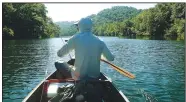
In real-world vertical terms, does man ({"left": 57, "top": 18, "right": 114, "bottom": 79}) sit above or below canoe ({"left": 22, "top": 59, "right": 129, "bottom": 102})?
above

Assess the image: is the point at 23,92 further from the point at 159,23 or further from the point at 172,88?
the point at 159,23

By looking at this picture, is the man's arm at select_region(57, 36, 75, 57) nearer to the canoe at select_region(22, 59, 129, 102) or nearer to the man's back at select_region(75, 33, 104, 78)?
the man's back at select_region(75, 33, 104, 78)

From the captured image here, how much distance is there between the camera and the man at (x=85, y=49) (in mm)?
5762

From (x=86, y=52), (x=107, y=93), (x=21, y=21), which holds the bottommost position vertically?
(x=107, y=93)

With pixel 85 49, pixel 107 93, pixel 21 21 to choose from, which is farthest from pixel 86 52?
pixel 21 21

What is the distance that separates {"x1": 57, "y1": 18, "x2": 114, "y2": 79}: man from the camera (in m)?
5.76

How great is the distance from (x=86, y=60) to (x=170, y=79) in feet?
31.0

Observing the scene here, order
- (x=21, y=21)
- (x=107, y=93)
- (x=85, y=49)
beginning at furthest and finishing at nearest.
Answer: (x=21, y=21) < (x=107, y=93) < (x=85, y=49)

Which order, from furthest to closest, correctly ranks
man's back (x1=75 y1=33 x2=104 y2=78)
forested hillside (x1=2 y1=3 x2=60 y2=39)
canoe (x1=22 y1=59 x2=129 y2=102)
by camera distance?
forested hillside (x1=2 y1=3 x2=60 y2=39), canoe (x1=22 y1=59 x2=129 y2=102), man's back (x1=75 y1=33 x2=104 y2=78)

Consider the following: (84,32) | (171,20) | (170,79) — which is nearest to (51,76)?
(84,32)

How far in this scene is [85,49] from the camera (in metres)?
5.76

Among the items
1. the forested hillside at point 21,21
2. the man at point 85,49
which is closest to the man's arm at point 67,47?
the man at point 85,49

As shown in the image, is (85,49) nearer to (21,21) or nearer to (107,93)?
(107,93)

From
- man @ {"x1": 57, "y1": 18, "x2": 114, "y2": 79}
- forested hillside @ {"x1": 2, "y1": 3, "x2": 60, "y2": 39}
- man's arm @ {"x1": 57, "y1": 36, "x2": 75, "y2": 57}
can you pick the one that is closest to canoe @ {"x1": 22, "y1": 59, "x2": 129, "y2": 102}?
man @ {"x1": 57, "y1": 18, "x2": 114, "y2": 79}
